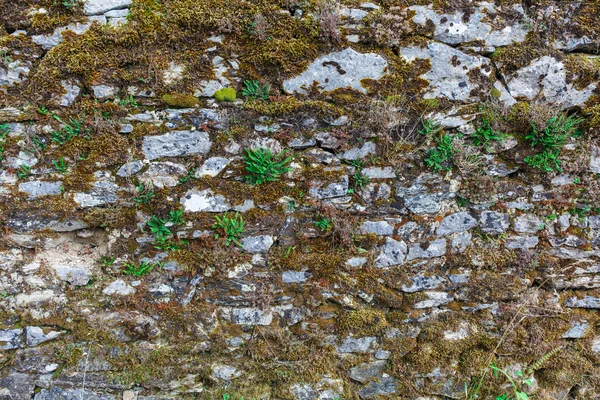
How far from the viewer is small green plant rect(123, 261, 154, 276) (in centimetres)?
325

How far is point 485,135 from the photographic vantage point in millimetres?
3373

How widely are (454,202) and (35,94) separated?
12.1 feet

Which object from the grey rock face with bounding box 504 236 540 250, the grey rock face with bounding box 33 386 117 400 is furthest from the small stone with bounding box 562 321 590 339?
the grey rock face with bounding box 33 386 117 400

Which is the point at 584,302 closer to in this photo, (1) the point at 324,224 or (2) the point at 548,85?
(2) the point at 548,85

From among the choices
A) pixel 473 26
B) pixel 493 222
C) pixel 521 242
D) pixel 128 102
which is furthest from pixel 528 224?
pixel 128 102

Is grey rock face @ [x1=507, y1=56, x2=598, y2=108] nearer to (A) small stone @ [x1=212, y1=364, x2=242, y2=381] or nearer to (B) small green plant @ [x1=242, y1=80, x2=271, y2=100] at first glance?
(B) small green plant @ [x1=242, y1=80, x2=271, y2=100]

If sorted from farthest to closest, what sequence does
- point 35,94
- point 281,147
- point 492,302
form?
point 492,302 → point 281,147 → point 35,94

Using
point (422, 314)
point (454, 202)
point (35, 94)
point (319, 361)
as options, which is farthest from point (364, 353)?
point (35, 94)

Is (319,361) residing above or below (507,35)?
below

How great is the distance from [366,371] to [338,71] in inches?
107

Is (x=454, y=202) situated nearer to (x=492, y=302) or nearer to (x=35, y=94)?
(x=492, y=302)

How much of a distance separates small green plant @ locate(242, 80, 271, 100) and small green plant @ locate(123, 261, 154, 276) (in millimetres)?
1687

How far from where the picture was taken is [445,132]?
133 inches

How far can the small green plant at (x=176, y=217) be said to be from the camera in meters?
3.19
